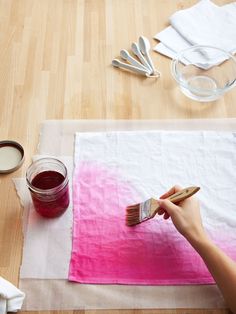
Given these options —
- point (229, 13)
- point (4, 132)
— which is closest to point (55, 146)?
point (4, 132)

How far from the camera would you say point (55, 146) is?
0.94 metres

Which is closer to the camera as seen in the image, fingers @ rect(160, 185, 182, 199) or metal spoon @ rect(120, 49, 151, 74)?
fingers @ rect(160, 185, 182, 199)

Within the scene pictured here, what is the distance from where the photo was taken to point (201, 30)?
1161 mm

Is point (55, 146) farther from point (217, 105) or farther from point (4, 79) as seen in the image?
point (217, 105)

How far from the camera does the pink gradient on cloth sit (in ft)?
2.48

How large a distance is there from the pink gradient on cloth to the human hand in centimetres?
6

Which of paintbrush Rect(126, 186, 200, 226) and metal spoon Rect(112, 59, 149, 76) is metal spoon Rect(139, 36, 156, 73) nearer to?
metal spoon Rect(112, 59, 149, 76)

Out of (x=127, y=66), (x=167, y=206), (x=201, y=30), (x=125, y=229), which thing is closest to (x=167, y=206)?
(x=167, y=206)

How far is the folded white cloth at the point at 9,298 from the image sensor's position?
2.29ft

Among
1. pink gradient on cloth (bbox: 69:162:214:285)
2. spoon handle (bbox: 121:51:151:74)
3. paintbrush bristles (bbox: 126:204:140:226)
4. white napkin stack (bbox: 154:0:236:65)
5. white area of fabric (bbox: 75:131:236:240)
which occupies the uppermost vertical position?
white napkin stack (bbox: 154:0:236:65)

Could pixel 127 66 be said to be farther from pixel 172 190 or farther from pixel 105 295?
pixel 105 295

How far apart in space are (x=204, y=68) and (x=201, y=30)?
6.1 inches

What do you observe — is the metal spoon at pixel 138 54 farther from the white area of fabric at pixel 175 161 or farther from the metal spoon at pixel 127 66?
the white area of fabric at pixel 175 161

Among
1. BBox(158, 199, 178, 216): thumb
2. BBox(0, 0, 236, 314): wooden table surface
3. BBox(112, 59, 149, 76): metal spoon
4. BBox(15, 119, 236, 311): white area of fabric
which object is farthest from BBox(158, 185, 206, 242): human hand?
BBox(112, 59, 149, 76): metal spoon
